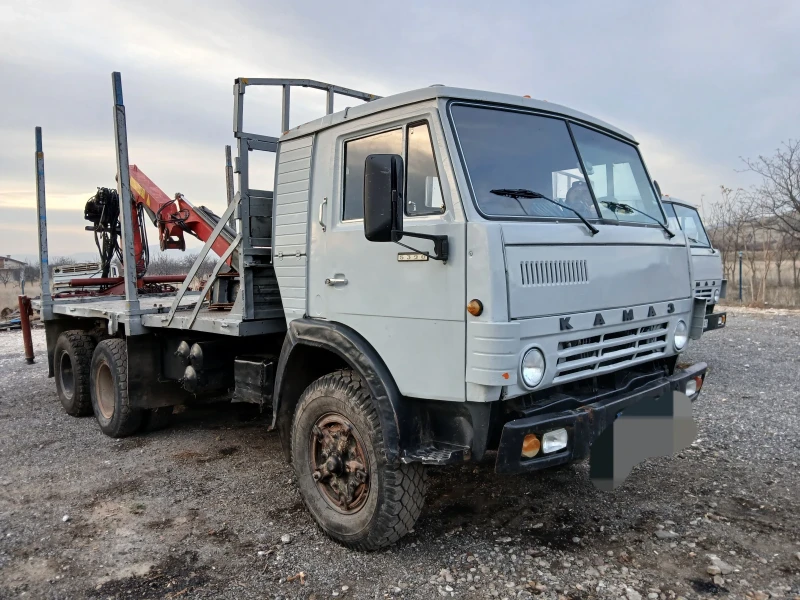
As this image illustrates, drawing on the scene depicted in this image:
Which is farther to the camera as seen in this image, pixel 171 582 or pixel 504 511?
pixel 504 511

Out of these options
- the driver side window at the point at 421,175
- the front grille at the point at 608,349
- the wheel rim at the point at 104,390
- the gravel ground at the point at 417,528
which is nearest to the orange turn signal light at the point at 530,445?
the front grille at the point at 608,349

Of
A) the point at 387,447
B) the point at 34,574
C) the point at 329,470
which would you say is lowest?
the point at 34,574

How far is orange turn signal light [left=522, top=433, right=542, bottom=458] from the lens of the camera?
2.93 m

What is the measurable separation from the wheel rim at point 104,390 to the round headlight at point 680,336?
16.6 feet

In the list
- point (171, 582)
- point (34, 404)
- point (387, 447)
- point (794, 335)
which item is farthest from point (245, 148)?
point (794, 335)

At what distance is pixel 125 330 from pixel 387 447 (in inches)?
129

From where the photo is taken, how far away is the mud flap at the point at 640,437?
329cm

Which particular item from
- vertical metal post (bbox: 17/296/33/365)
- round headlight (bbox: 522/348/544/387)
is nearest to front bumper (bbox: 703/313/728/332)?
round headlight (bbox: 522/348/544/387)

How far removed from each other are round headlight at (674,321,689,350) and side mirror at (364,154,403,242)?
7.27ft

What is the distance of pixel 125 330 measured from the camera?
17.5 feet

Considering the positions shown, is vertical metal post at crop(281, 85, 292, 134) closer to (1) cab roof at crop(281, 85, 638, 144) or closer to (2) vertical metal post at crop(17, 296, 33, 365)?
(1) cab roof at crop(281, 85, 638, 144)

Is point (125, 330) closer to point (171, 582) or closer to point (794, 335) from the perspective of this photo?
point (171, 582)

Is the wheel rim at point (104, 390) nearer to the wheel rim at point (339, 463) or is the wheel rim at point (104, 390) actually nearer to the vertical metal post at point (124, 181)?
the vertical metal post at point (124, 181)

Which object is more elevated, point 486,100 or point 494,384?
point 486,100
